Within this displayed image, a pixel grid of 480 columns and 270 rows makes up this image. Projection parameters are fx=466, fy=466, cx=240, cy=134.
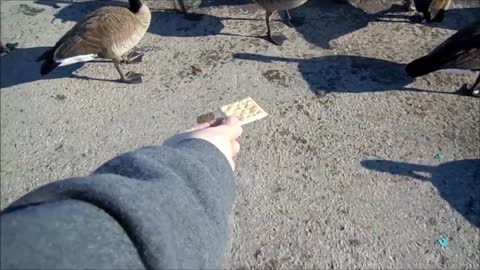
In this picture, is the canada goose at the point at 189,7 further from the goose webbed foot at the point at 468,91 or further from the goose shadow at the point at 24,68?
the goose webbed foot at the point at 468,91

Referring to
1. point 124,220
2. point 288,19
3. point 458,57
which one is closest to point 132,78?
point 288,19

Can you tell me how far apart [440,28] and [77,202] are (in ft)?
14.7

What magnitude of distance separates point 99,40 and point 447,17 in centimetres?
338

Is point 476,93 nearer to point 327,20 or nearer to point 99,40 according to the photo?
point 327,20

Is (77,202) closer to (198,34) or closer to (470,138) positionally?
(470,138)

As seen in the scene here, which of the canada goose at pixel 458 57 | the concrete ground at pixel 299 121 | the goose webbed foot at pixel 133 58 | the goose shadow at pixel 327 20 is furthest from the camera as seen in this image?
the goose shadow at pixel 327 20

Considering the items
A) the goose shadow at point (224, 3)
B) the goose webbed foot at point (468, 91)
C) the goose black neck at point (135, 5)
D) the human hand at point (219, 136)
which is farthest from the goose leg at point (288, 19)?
the human hand at point (219, 136)

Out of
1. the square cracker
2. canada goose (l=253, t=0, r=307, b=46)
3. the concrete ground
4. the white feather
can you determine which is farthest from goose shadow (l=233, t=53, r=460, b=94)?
the white feather

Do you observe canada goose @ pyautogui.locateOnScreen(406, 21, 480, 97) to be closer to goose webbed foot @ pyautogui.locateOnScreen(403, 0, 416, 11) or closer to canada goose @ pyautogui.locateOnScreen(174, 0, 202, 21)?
goose webbed foot @ pyautogui.locateOnScreen(403, 0, 416, 11)

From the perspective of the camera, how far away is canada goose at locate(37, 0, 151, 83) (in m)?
3.96

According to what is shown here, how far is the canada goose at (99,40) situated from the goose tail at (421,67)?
7.74 ft

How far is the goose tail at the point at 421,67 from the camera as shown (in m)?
3.80

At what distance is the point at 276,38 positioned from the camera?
457cm

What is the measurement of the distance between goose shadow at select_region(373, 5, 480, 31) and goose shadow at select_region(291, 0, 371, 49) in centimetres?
20
